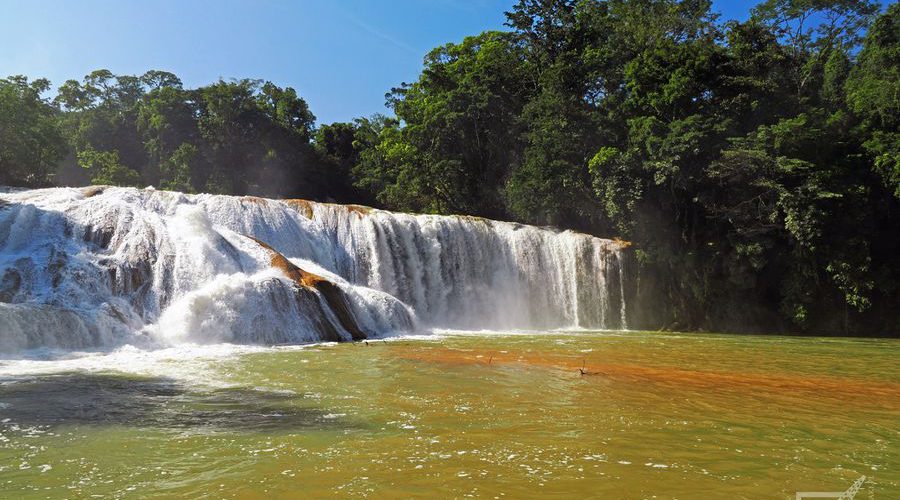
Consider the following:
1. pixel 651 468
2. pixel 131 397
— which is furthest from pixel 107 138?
pixel 651 468

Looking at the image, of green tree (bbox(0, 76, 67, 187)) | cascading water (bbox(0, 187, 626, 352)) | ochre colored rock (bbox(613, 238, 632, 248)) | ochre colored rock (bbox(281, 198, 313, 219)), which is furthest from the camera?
green tree (bbox(0, 76, 67, 187))

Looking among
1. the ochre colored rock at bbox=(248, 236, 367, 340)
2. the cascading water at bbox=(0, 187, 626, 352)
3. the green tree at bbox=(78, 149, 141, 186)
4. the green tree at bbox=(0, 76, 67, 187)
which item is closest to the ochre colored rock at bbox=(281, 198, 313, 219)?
the cascading water at bbox=(0, 187, 626, 352)

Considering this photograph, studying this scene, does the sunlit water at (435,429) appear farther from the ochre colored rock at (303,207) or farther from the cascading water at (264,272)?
the ochre colored rock at (303,207)

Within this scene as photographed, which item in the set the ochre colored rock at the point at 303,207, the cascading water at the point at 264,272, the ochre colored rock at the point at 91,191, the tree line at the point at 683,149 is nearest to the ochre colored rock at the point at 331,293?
the cascading water at the point at 264,272

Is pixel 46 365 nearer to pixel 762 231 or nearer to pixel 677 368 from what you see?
pixel 677 368

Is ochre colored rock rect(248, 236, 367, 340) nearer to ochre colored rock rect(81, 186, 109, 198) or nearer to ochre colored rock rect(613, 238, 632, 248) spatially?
ochre colored rock rect(81, 186, 109, 198)

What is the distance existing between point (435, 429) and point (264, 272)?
11272 mm

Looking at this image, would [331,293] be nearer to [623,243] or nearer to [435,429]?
[435,429]

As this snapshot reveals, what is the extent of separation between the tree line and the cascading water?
343cm

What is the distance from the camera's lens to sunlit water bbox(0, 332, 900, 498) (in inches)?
161

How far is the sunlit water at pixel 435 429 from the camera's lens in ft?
13.4

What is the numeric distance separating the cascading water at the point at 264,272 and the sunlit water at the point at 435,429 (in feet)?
10.3

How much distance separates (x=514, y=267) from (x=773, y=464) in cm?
2061

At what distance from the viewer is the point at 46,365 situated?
9.69m
